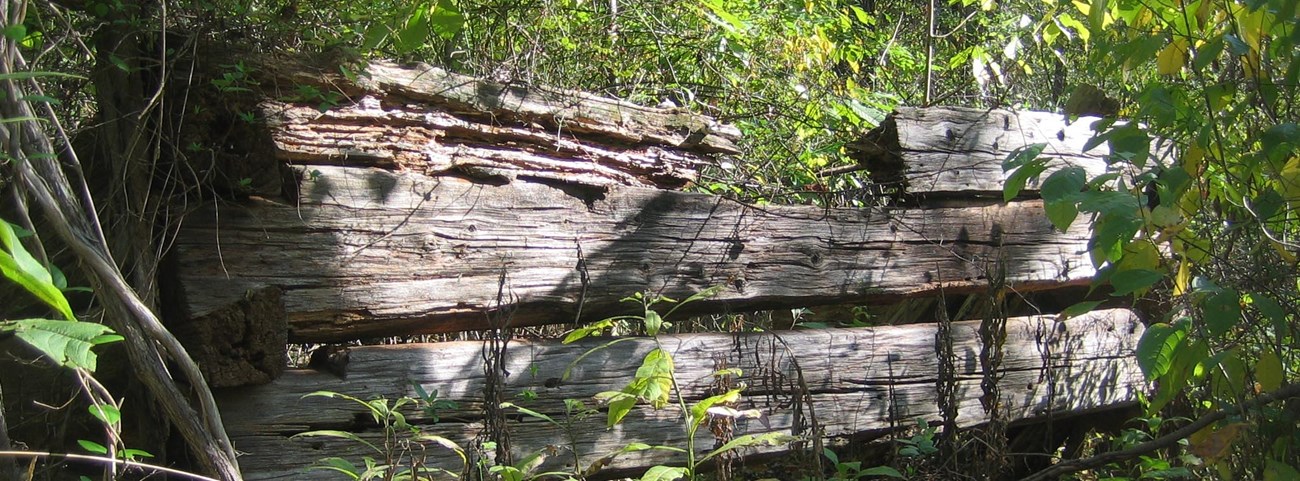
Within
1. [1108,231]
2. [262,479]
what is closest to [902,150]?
[1108,231]

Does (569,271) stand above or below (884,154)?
below

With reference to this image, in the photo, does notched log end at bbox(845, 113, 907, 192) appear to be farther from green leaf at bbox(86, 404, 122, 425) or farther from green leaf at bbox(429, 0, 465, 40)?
green leaf at bbox(86, 404, 122, 425)

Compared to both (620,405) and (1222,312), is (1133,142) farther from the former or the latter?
(620,405)

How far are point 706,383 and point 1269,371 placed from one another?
1.59m

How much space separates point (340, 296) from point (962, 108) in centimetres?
246

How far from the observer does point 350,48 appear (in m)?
2.62

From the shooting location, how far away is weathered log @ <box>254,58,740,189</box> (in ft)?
8.64

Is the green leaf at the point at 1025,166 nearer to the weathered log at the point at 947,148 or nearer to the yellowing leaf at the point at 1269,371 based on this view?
the yellowing leaf at the point at 1269,371

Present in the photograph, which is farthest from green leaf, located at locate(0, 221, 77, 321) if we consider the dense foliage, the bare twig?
the bare twig

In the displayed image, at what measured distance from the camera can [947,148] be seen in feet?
12.1

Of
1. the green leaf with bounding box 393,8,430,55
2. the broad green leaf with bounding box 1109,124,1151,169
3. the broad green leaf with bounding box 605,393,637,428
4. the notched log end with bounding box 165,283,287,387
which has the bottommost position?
the notched log end with bounding box 165,283,287,387

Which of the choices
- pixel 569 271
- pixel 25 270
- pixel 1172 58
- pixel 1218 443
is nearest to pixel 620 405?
pixel 569 271

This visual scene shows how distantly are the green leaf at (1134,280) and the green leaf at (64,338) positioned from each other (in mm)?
2181

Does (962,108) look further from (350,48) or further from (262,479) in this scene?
(262,479)
